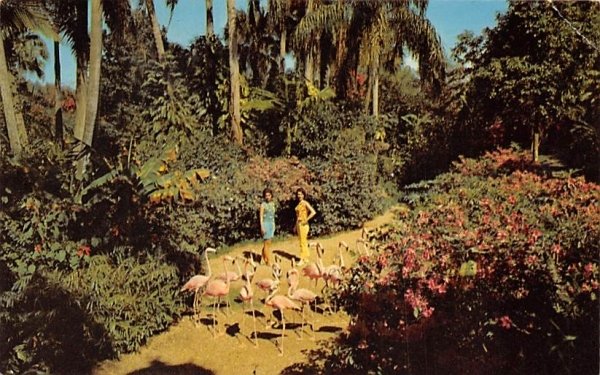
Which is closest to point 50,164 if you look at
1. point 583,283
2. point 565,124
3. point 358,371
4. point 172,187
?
point 172,187

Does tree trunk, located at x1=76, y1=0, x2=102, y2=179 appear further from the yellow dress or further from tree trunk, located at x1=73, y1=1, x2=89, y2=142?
the yellow dress

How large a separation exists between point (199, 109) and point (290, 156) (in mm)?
3233

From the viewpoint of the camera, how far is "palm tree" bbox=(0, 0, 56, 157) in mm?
5934

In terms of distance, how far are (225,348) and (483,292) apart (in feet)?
10.4

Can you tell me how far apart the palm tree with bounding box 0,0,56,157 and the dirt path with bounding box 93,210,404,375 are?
2754 millimetres

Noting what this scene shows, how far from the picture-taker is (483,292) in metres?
3.41

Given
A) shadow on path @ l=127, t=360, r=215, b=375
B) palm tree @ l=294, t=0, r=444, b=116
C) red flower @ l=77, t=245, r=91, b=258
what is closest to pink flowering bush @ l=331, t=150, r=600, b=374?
shadow on path @ l=127, t=360, r=215, b=375

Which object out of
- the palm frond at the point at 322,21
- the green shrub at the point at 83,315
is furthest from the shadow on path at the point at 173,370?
the palm frond at the point at 322,21

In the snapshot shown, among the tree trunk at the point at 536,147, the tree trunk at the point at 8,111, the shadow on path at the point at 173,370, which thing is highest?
the tree trunk at the point at 8,111

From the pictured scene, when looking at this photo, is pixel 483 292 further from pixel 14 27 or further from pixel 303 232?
pixel 14 27

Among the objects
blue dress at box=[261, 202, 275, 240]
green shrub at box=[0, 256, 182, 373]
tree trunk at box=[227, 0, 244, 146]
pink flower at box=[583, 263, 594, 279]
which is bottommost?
green shrub at box=[0, 256, 182, 373]

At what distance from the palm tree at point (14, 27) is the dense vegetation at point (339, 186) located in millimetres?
29

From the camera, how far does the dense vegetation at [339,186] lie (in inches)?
135

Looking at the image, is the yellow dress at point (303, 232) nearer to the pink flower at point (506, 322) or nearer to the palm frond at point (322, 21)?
the palm frond at point (322, 21)
